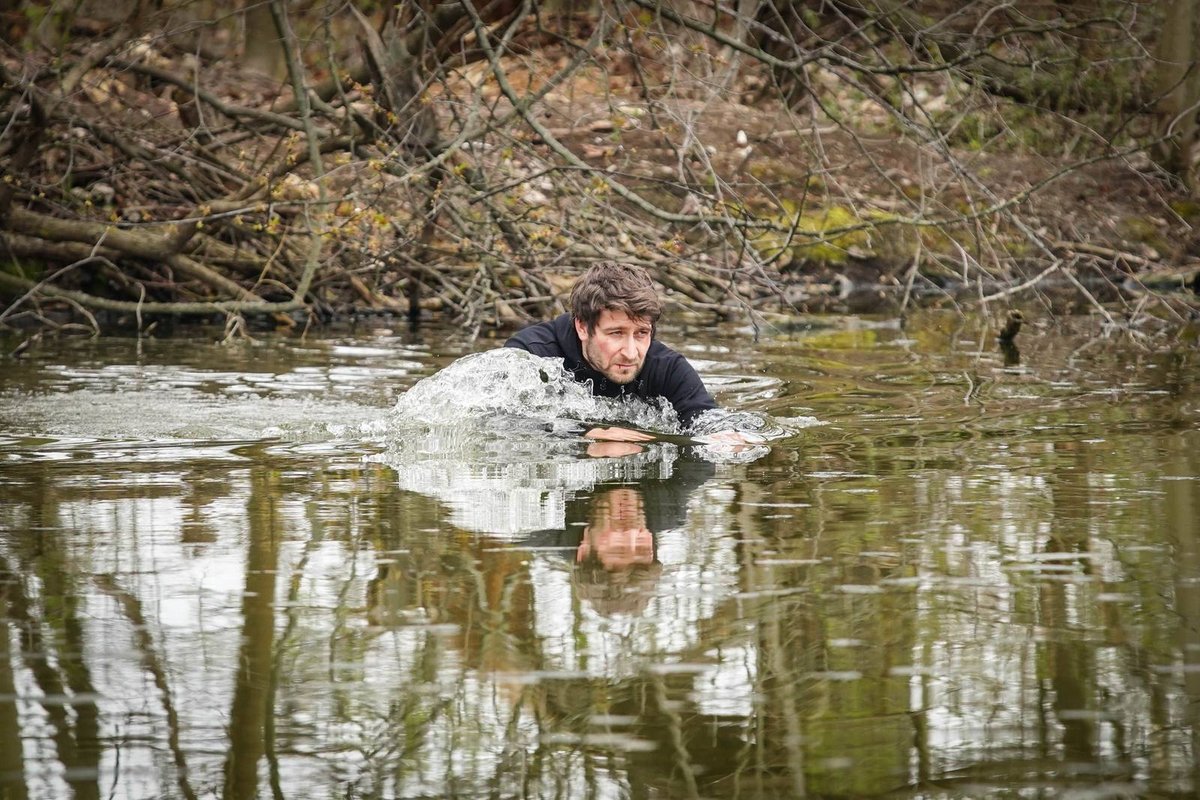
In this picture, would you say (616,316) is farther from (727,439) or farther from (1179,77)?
(1179,77)

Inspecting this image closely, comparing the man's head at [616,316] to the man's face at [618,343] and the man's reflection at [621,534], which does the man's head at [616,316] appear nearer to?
the man's face at [618,343]

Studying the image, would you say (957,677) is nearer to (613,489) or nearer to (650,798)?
(650,798)

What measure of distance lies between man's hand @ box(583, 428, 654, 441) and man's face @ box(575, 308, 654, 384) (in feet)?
0.90

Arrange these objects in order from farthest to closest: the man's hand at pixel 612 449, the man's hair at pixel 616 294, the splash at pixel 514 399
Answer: the splash at pixel 514 399 → the man's hair at pixel 616 294 → the man's hand at pixel 612 449

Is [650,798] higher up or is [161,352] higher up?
[161,352]

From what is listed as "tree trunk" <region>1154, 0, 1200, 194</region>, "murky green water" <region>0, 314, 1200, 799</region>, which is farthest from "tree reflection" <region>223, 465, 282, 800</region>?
"tree trunk" <region>1154, 0, 1200, 194</region>

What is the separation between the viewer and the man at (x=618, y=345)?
784 cm

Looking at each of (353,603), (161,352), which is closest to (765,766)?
(353,603)

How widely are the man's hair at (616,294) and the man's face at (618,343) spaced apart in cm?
4

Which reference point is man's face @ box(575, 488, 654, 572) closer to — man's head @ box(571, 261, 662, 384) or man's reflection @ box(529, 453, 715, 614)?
man's reflection @ box(529, 453, 715, 614)

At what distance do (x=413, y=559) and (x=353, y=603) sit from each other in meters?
0.58

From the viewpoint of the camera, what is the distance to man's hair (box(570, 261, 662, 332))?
7.78 metres

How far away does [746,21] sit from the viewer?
9234 millimetres

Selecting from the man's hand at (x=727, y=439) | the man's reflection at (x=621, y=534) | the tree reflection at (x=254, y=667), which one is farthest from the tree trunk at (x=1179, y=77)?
the tree reflection at (x=254, y=667)
